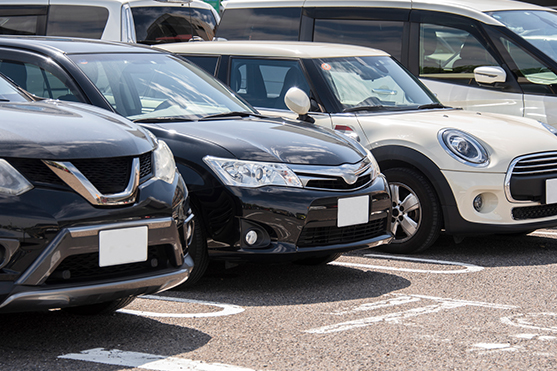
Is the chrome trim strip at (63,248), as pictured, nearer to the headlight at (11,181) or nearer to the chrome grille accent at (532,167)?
the headlight at (11,181)

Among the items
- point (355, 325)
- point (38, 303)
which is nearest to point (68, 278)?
point (38, 303)

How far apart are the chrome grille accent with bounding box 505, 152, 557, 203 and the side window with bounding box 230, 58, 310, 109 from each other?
72.5 inches

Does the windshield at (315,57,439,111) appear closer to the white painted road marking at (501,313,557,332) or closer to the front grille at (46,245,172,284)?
the white painted road marking at (501,313,557,332)

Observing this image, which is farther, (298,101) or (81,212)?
(298,101)

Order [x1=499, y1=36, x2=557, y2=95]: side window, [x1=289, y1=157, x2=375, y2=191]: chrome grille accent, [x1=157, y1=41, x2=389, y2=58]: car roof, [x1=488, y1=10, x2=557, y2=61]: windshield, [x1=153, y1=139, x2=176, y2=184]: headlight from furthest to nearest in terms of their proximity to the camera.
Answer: [x1=488, y1=10, x2=557, y2=61]: windshield
[x1=499, y1=36, x2=557, y2=95]: side window
[x1=157, y1=41, x2=389, y2=58]: car roof
[x1=289, y1=157, x2=375, y2=191]: chrome grille accent
[x1=153, y1=139, x2=176, y2=184]: headlight

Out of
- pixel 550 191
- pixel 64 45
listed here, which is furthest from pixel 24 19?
pixel 550 191

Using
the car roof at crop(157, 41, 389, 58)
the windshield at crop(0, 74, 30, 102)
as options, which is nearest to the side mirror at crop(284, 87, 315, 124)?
the car roof at crop(157, 41, 389, 58)

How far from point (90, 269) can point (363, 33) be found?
6112 mm

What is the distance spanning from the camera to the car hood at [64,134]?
3.33 metres

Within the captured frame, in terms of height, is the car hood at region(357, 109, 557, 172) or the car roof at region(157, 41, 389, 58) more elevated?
the car roof at region(157, 41, 389, 58)

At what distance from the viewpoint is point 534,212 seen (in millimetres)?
6141

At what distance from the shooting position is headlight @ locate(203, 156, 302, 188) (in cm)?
468

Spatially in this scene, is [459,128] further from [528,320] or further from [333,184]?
[528,320]

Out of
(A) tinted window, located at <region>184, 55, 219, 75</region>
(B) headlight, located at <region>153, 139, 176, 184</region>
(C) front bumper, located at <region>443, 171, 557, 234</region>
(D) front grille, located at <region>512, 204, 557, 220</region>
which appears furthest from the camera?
(A) tinted window, located at <region>184, 55, 219, 75</region>
